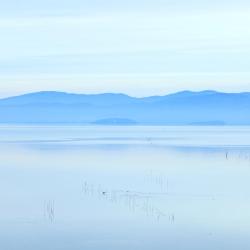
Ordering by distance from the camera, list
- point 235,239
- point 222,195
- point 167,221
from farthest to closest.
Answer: point 222,195, point 167,221, point 235,239

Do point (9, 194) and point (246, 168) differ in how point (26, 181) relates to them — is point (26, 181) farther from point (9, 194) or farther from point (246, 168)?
point (246, 168)

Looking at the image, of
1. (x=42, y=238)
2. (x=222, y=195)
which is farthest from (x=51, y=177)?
(x=42, y=238)

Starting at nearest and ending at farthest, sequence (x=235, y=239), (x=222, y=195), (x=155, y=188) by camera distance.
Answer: (x=235, y=239)
(x=222, y=195)
(x=155, y=188)

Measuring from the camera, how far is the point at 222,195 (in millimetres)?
20328

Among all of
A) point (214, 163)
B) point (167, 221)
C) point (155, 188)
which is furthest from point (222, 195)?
point (214, 163)

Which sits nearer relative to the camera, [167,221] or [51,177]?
[167,221]

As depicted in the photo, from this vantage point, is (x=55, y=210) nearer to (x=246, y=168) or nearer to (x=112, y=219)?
(x=112, y=219)

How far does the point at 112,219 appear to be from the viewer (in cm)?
1627

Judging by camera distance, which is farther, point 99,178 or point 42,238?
point 99,178

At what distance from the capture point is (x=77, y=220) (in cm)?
1603

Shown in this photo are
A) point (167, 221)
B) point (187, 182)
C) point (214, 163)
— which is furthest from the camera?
point (214, 163)

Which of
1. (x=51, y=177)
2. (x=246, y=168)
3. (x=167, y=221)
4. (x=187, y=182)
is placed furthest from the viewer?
(x=246, y=168)

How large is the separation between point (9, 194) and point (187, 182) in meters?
6.83

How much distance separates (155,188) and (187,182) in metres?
2.41
